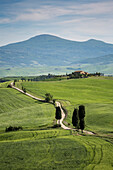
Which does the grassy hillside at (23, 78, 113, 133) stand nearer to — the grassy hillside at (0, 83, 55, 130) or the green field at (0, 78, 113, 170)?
the green field at (0, 78, 113, 170)

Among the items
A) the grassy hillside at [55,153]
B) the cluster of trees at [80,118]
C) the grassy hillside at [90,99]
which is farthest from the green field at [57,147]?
the cluster of trees at [80,118]

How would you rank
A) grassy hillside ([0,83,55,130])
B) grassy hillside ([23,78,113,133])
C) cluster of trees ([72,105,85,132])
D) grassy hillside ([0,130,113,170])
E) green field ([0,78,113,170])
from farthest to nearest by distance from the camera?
grassy hillside ([0,83,55,130]), grassy hillside ([23,78,113,133]), cluster of trees ([72,105,85,132]), green field ([0,78,113,170]), grassy hillside ([0,130,113,170])

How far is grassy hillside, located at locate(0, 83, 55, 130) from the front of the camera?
280 feet

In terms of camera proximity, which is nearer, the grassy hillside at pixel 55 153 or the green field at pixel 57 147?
the grassy hillside at pixel 55 153

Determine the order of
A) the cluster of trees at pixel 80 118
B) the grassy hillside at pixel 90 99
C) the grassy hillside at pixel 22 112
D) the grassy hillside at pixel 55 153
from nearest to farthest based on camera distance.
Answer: the grassy hillside at pixel 55 153, the cluster of trees at pixel 80 118, the grassy hillside at pixel 90 99, the grassy hillside at pixel 22 112

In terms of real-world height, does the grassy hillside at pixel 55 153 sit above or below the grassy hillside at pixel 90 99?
below

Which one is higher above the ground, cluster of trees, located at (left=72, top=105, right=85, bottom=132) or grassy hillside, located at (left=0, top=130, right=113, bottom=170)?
cluster of trees, located at (left=72, top=105, right=85, bottom=132)

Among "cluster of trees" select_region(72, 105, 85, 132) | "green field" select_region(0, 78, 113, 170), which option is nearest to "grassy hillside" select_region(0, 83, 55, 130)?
"green field" select_region(0, 78, 113, 170)

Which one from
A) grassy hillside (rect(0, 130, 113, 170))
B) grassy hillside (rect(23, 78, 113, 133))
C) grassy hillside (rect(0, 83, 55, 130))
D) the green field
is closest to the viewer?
grassy hillside (rect(0, 130, 113, 170))

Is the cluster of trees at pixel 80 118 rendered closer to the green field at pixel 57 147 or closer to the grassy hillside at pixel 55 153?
the green field at pixel 57 147

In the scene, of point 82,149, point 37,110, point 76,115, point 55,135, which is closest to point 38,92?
point 37,110

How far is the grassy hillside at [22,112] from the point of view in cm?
8525

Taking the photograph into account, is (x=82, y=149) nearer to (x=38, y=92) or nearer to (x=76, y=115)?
(x=76, y=115)

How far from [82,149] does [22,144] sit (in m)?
14.7
